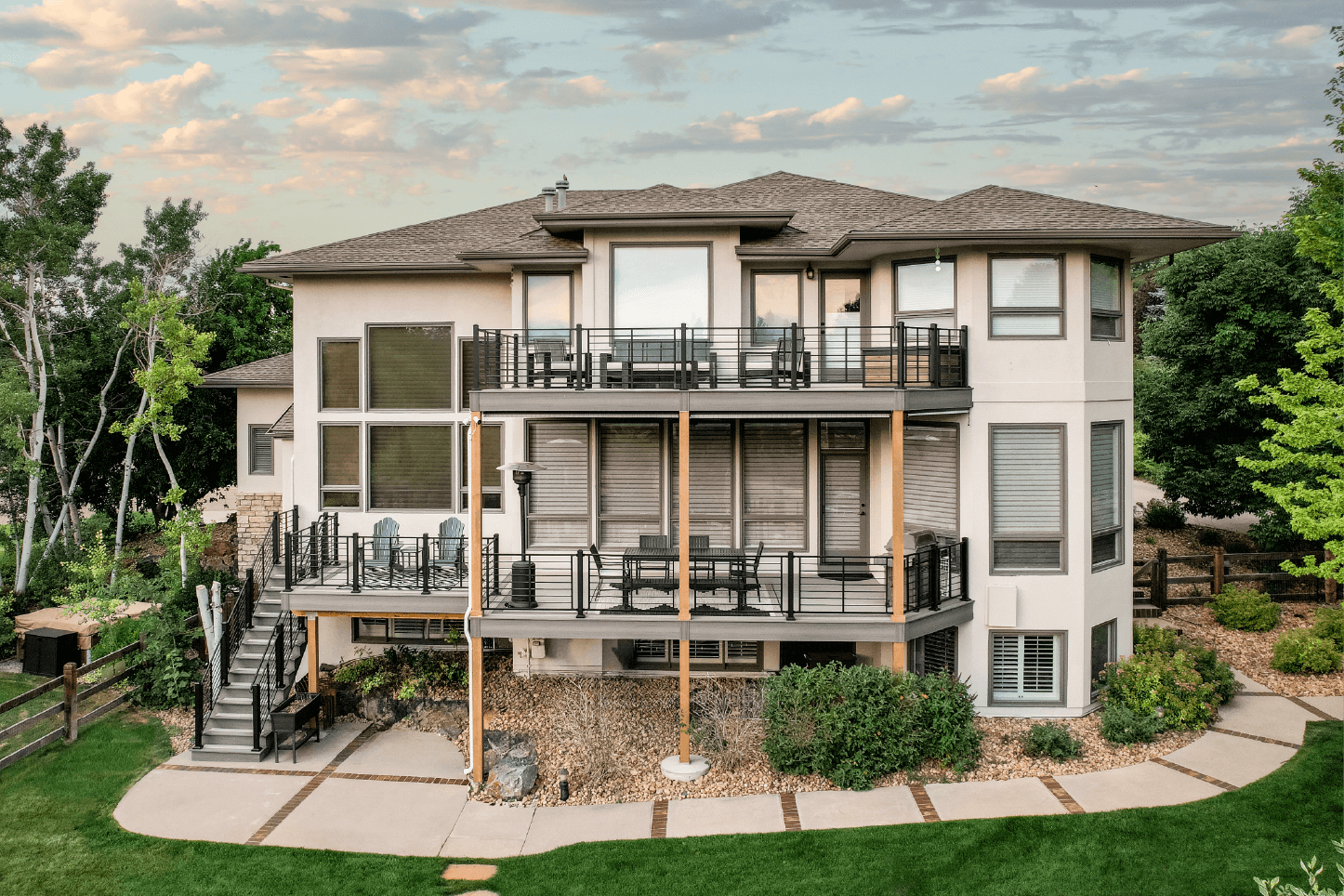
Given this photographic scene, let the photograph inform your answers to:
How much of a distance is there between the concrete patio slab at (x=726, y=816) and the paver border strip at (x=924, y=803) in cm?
166

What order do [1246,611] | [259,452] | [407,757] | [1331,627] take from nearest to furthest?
[407,757] → [1331,627] → [1246,611] → [259,452]

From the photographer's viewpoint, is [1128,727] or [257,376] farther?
[257,376]

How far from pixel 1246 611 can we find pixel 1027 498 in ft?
24.1

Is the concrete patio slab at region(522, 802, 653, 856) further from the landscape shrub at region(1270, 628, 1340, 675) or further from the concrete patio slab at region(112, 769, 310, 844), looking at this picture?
the landscape shrub at region(1270, 628, 1340, 675)

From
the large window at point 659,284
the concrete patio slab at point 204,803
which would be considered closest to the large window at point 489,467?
the large window at point 659,284

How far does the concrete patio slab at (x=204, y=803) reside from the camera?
1021cm

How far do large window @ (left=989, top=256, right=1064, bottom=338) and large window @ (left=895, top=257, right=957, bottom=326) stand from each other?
57cm

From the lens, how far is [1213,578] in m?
17.8

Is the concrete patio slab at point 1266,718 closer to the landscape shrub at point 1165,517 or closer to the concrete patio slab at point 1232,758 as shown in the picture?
the concrete patio slab at point 1232,758

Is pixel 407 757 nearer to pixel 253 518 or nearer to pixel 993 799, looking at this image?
pixel 993 799

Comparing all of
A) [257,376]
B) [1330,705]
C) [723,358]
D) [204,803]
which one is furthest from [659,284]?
[1330,705]

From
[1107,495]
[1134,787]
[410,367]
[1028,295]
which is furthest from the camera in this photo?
[410,367]

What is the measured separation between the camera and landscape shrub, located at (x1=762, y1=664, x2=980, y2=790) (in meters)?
10.7

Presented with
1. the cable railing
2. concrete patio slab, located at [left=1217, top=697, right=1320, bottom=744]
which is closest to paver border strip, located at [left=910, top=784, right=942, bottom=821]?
concrete patio slab, located at [left=1217, top=697, right=1320, bottom=744]
